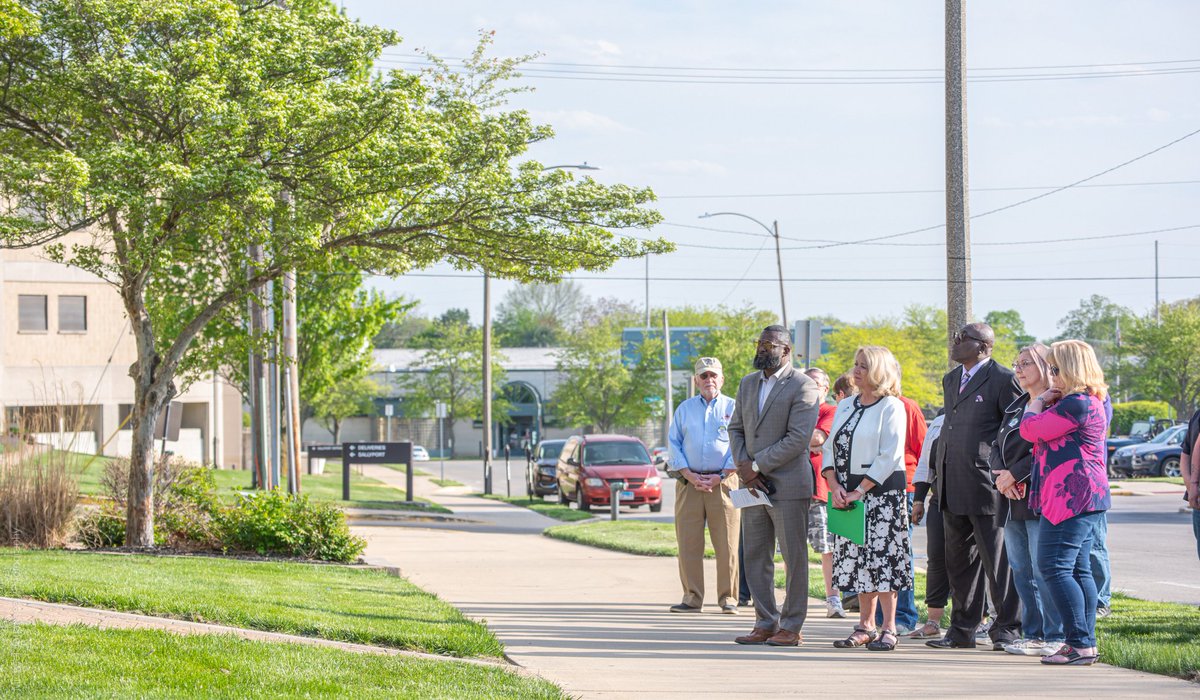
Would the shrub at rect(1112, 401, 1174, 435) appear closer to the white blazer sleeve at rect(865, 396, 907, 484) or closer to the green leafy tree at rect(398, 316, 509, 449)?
the green leafy tree at rect(398, 316, 509, 449)

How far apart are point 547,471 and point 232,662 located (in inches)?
1059

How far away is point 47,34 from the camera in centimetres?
1193

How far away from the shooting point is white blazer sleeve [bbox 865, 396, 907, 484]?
8.09m

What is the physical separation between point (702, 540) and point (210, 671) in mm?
4879

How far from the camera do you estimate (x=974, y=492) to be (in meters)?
8.19

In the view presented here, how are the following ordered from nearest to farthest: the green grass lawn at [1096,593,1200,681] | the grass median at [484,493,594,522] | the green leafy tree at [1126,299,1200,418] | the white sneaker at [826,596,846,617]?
1. the green grass lawn at [1096,593,1200,681]
2. the white sneaker at [826,596,846,617]
3. the grass median at [484,493,594,522]
4. the green leafy tree at [1126,299,1200,418]

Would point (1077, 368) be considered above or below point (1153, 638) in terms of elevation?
above

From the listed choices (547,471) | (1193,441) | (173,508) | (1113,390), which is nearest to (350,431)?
(1113,390)

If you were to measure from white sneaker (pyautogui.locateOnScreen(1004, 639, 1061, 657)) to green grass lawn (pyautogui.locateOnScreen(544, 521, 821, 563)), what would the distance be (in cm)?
654

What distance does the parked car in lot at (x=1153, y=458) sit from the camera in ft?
119

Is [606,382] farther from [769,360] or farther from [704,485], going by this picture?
[769,360]

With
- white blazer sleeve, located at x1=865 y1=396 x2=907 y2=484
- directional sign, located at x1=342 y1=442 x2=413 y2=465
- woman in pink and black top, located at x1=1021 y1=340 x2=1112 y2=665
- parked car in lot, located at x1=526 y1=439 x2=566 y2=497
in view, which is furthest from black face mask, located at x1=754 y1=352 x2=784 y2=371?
parked car in lot, located at x1=526 y1=439 x2=566 y2=497

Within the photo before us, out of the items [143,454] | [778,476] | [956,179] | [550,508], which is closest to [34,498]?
[143,454]

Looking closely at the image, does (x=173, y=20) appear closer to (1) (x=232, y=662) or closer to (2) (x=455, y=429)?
(1) (x=232, y=662)
